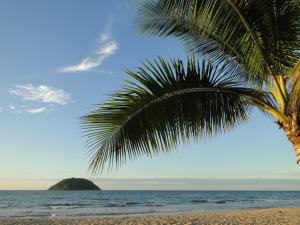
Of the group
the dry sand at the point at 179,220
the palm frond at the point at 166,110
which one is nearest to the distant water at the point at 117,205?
the dry sand at the point at 179,220

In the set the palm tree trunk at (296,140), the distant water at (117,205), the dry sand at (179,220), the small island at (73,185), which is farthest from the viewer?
the small island at (73,185)

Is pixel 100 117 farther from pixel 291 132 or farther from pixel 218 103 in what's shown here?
pixel 291 132

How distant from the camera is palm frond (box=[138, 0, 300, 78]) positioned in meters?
4.08

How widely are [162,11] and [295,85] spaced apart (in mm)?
1917

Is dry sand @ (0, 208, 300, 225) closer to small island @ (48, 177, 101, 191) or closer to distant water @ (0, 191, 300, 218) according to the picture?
distant water @ (0, 191, 300, 218)

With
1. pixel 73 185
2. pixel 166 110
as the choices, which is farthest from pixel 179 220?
pixel 73 185

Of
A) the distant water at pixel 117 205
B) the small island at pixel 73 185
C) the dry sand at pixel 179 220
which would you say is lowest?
the dry sand at pixel 179 220

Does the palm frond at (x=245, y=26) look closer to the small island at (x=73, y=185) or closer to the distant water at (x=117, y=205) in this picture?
the distant water at (x=117, y=205)

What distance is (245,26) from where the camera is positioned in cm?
418

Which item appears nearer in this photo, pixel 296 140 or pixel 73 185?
pixel 296 140

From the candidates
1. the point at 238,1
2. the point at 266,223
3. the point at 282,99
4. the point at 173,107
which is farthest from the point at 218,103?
the point at 266,223

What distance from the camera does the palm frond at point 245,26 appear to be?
408 centimetres

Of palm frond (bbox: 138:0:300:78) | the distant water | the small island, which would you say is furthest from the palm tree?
the small island

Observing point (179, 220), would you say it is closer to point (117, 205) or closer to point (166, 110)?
point (166, 110)
